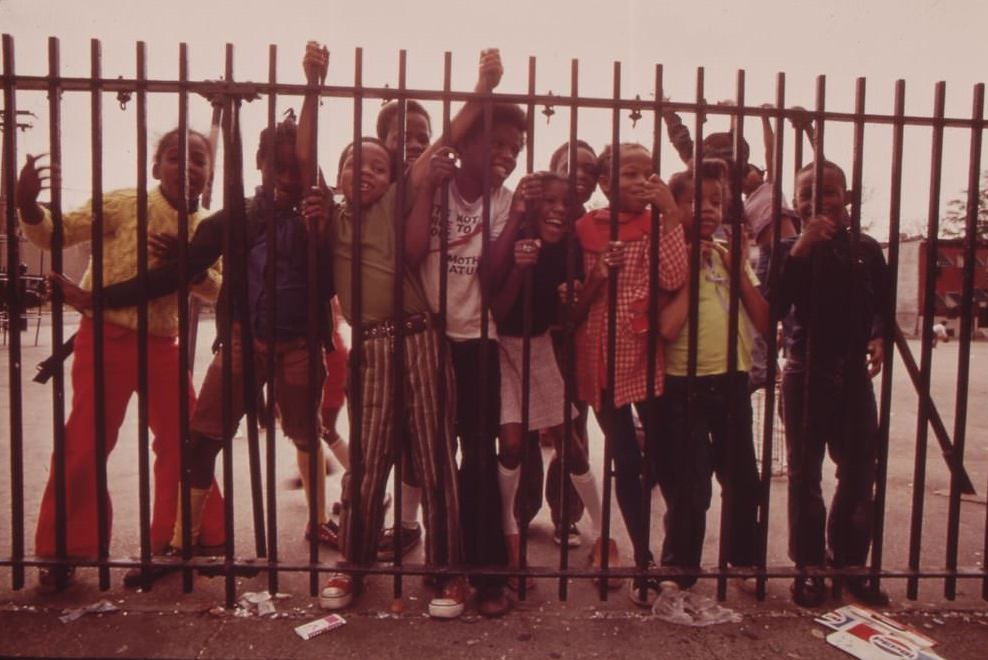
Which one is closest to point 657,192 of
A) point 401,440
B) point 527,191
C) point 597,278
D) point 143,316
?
point 597,278

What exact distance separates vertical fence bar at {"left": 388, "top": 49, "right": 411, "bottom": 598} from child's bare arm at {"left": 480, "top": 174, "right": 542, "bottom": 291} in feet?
1.06

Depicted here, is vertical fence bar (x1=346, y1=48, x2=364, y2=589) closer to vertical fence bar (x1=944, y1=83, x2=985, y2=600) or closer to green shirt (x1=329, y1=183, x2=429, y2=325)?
green shirt (x1=329, y1=183, x2=429, y2=325)

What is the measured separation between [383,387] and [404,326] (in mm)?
257

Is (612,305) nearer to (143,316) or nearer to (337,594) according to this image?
(337,594)

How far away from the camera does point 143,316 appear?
282 centimetres

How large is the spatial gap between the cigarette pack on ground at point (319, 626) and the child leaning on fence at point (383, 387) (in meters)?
0.08

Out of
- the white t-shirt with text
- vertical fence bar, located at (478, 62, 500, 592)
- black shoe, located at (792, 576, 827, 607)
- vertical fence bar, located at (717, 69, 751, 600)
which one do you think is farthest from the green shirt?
black shoe, located at (792, 576, 827, 607)

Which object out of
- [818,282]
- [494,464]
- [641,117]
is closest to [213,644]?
[494,464]

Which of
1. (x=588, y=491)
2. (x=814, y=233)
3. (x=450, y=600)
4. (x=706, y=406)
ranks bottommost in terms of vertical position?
(x=450, y=600)

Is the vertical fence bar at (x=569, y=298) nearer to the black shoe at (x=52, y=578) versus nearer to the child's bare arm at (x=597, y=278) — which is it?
the child's bare arm at (x=597, y=278)

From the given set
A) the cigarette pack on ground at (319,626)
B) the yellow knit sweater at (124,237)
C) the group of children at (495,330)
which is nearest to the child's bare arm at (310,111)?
the group of children at (495,330)

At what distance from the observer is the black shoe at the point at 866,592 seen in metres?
2.99

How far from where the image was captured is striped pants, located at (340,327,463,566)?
2863 mm

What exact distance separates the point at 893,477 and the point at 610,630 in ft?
11.1
